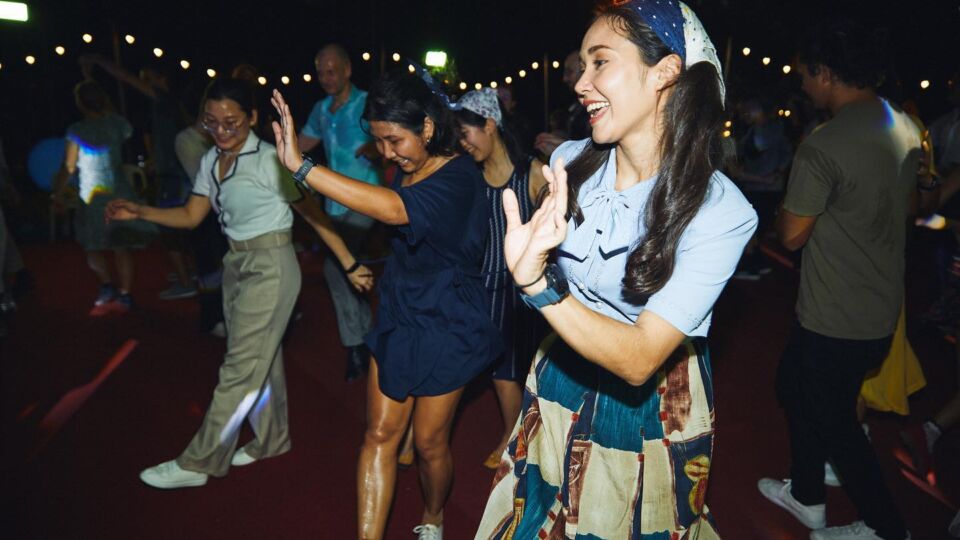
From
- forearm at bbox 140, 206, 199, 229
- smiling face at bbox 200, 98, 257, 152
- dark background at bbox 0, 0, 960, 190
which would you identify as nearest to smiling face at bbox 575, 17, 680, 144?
smiling face at bbox 200, 98, 257, 152

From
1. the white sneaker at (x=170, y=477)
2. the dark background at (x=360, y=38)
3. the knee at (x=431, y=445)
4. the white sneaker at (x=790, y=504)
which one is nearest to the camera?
the knee at (x=431, y=445)

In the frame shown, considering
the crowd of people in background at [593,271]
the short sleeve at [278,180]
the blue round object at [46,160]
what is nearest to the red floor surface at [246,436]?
the crowd of people in background at [593,271]

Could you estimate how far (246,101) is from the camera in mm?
2797

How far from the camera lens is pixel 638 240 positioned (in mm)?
1342

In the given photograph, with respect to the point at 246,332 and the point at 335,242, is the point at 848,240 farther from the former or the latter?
the point at 246,332

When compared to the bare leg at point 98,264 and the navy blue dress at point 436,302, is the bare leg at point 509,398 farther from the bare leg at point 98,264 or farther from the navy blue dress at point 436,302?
the bare leg at point 98,264

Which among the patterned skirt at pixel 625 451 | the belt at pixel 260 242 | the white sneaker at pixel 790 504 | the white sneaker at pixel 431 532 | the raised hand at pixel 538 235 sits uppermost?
the raised hand at pixel 538 235

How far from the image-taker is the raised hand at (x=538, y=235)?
3.75 feet

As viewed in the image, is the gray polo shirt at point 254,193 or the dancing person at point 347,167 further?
the dancing person at point 347,167

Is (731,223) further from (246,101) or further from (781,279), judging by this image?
(781,279)

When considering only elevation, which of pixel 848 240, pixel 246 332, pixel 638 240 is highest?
pixel 638 240

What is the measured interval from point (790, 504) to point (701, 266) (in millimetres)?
2029

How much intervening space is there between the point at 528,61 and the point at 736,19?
18.0ft

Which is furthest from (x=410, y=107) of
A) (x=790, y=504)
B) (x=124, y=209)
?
(x=790, y=504)
